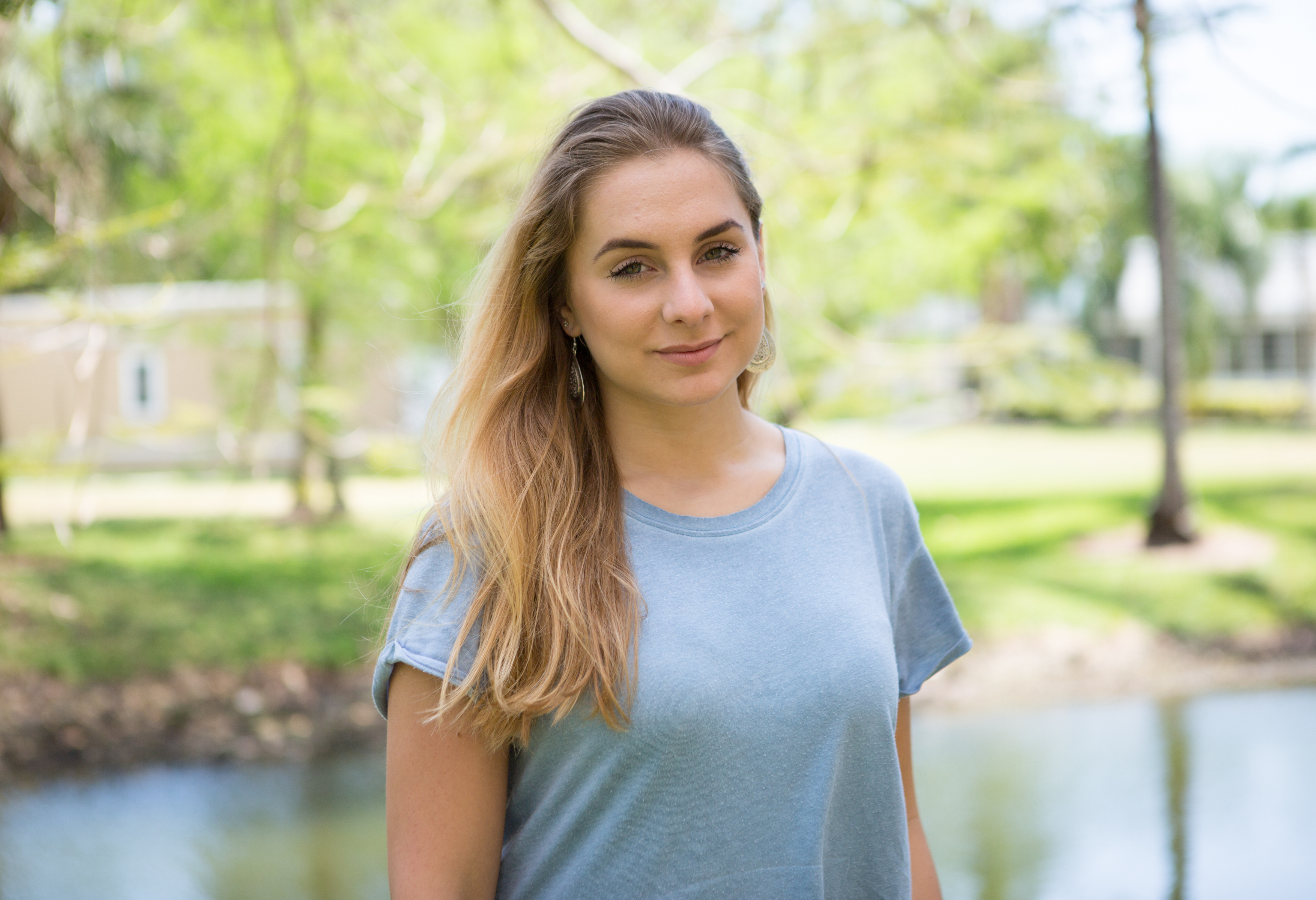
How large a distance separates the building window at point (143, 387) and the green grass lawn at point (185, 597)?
687cm

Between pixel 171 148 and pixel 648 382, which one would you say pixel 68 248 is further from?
pixel 171 148

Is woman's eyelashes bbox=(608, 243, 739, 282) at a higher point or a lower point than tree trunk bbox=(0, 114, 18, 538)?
lower

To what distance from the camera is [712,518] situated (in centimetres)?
168

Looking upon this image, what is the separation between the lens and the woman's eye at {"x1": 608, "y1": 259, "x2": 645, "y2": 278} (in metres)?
1.65

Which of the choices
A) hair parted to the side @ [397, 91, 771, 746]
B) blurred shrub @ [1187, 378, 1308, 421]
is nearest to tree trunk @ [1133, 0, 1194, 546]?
hair parted to the side @ [397, 91, 771, 746]

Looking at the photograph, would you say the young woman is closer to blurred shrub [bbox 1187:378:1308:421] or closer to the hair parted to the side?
the hair parted to the side

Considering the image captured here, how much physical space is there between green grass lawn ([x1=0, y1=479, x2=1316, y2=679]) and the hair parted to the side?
296 inches

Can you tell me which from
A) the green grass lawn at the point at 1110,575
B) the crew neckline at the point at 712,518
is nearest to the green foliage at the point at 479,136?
the green grass lawn at the point at 1110,575

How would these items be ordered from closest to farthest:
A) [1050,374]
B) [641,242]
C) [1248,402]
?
[641,242] < [1050,374] < [1248,402]

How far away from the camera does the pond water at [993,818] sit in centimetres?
548

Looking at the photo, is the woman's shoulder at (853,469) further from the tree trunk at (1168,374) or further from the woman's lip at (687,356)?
the tree trunk at (1168,374)

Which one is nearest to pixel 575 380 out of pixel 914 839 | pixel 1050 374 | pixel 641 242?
pixel 641 242

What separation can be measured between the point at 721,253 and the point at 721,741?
27.7 inches

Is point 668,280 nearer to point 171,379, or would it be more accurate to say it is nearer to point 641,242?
point 641,242
